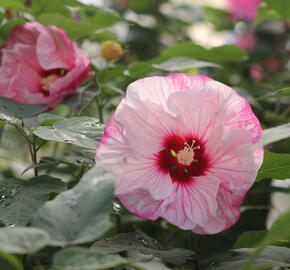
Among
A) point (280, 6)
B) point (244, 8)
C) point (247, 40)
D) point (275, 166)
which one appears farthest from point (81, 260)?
point (247, 40)

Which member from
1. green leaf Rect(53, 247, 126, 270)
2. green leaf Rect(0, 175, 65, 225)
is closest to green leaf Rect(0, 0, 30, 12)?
green leaf Rect(0, 175, 65, 225)

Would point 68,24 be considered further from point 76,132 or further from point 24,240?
point 24,240

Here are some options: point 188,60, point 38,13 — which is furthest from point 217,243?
point 38,13

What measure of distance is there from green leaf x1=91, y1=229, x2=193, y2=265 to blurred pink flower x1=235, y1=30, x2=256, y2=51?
60.5 inches

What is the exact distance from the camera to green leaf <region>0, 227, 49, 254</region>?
1.53 ft

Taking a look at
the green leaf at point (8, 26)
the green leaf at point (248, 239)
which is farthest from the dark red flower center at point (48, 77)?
the green leaf at point (248, 239)

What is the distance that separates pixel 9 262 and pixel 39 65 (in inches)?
22.8

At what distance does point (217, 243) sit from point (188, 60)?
1.13 feet

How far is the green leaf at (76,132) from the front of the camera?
26.4 inches

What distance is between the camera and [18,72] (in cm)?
96

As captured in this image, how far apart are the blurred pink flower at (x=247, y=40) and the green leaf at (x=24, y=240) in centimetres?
174

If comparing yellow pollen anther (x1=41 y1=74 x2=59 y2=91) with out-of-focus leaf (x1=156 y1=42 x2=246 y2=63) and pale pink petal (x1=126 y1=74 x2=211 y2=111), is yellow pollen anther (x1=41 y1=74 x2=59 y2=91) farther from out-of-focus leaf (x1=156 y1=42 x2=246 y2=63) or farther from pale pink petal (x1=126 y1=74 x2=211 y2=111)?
pale pink petal (x1=126 y1=74 x2=211 y2=111)

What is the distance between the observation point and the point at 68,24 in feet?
3.34

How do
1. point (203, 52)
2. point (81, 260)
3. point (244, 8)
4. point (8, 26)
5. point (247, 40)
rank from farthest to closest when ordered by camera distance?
point (247, 40) → point (244, 8) → point (203, 52) → point (8, 26) → point (81, 260)
